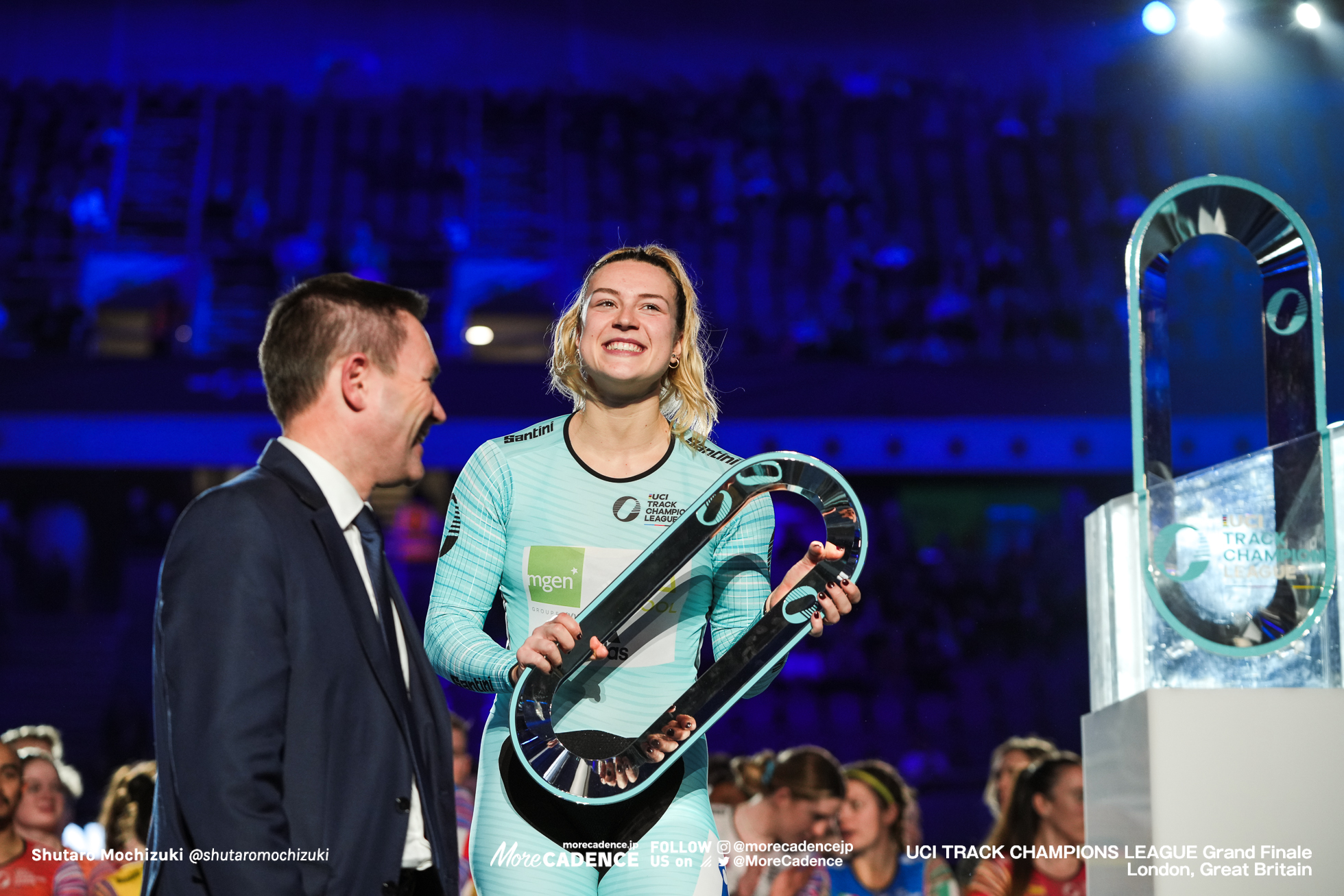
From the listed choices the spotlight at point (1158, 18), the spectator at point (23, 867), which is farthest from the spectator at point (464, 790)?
the spotlight at point (1158, 18)

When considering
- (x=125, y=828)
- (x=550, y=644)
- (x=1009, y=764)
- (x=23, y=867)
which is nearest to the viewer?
(x=550, y=644)

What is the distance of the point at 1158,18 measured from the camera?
6051 mm

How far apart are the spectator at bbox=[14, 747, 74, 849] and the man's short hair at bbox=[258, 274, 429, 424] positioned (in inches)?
131

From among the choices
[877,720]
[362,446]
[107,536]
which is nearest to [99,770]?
[107,536]

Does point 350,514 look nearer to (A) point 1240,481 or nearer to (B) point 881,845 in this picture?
(A) point 1240,481

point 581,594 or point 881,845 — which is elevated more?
point 581,594

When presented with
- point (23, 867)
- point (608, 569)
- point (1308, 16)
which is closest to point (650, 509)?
point (608, 569)

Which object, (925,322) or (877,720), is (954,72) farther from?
(877,720)

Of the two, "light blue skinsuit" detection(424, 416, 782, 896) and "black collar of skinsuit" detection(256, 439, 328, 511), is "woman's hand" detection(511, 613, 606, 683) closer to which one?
"light blue skinsuit" detection(424, 416, 782, 896)

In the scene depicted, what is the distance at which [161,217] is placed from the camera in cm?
626

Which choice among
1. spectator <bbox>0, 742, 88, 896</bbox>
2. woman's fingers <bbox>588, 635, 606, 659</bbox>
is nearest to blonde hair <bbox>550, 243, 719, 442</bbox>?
woman's fingers <bbox>588, 635, 606, 659</bbox>

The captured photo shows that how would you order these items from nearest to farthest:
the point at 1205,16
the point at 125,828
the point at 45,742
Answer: the point at 125,828, the point at 45,742, the point at 1205,16

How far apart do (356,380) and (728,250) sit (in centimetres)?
519

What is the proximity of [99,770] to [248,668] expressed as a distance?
524 cm
